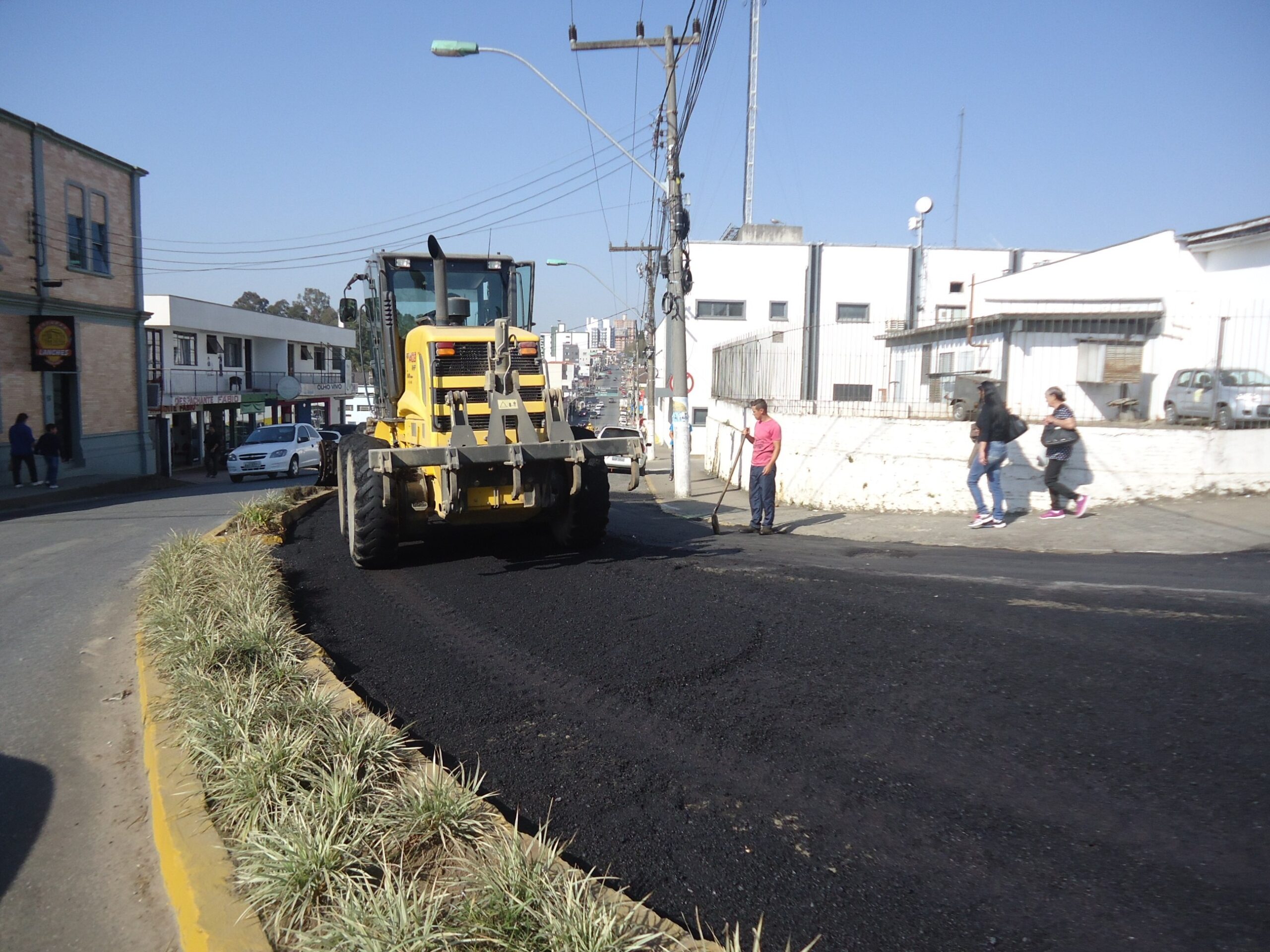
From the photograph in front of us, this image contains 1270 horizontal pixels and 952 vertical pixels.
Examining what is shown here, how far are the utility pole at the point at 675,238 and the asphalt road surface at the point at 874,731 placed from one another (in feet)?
29.9

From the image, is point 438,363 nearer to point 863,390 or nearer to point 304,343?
point 863,390

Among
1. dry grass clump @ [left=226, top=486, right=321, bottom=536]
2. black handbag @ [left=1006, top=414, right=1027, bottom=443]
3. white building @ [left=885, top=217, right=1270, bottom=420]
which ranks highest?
white building @ [left=885, top=217, right=1270, bottom=420]

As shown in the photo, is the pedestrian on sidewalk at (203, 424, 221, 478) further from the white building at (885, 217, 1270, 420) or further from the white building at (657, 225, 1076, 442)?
the white building at (885, 217, 1270, 420)

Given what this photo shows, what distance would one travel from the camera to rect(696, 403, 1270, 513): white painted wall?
35.9 ft

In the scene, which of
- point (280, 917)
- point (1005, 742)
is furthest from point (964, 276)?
point (280, 917)

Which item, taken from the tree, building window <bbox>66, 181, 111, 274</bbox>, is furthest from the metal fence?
the tree

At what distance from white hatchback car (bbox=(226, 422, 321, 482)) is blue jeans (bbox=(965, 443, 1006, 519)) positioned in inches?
804

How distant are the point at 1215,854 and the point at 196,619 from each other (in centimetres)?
598

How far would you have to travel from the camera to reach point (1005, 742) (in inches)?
173

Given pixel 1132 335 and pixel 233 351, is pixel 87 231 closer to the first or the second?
pixel 233 351

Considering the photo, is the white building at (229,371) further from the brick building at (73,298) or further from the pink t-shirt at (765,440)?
the pink t-shirt at (765,440)

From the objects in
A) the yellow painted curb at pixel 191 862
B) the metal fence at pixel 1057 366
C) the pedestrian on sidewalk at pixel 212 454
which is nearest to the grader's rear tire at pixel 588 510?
the yellow painted curb at pixel 191 862

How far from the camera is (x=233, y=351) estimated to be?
4297 centimetres

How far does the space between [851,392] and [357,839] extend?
13.1m
